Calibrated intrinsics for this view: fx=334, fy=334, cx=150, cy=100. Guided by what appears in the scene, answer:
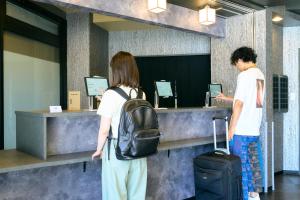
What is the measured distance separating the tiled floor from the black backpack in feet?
8.12

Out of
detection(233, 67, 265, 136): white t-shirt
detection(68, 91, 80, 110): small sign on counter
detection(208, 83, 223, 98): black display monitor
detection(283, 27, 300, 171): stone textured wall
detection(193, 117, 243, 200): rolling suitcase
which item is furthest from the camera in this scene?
detection(283, 27, 300, 171): stone textured wall

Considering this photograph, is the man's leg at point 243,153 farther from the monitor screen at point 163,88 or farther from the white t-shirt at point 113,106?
the white t-shirt at point 113,106

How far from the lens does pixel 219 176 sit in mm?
3141

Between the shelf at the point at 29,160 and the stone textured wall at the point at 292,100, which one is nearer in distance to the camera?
the shelf at the point at 29,160

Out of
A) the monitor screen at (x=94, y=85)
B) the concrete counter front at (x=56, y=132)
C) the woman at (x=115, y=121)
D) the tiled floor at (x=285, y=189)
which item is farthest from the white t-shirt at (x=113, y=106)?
the tiled floor at (x=285, y=189)

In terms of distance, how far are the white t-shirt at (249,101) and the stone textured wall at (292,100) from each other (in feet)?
8.25

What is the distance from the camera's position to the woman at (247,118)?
3291 mm

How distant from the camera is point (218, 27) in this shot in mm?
4617

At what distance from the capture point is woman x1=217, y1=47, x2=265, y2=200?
10.8 feet

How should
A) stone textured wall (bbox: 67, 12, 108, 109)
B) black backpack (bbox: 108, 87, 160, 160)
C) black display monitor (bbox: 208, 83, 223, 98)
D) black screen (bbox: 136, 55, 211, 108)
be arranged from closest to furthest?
black backpack (bbox: 108, 87, 160, 160) → black display monitor (bbox: 208, 83, 223, 98) → stone textured wall (bbox: 67, 12, 108, 109) → black screen (bbox: 136, 55, 211, 108)

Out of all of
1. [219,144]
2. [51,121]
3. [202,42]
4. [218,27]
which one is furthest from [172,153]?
[202,42]

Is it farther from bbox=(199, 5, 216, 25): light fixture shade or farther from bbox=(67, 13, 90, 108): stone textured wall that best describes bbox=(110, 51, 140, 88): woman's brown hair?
bbox=(67, 13, 90, 108): stone textured wall

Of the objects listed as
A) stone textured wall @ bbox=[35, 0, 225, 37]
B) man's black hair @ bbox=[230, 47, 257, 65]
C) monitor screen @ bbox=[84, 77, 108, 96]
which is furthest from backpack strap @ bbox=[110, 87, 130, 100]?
man's black hair @ bbox=[230, 47, 257, 65]

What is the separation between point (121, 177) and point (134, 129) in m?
0.34
